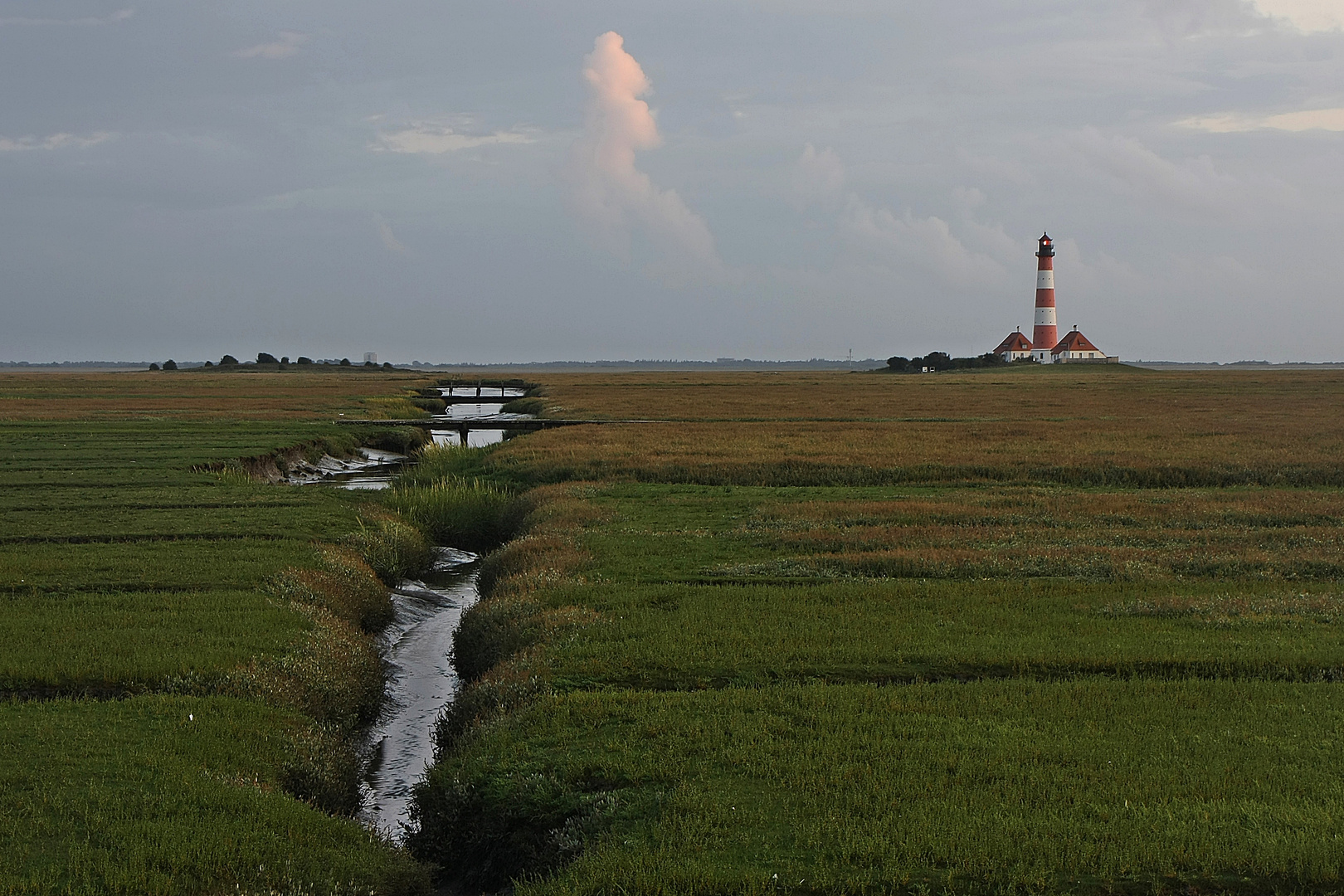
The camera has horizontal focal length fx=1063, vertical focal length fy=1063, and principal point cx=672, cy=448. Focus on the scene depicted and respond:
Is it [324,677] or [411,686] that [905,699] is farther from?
[411,686]

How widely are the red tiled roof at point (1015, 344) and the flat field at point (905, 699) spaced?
137 metres

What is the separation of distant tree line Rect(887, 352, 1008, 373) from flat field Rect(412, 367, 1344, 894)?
450 feet

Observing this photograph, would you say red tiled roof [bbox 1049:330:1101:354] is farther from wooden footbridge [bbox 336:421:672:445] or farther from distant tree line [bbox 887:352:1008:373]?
wooden footbridge [bbox 336:421:672:445]

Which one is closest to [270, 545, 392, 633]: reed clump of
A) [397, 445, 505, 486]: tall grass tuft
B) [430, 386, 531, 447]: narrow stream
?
[397, 445, 505, 486]: tall grass tuft

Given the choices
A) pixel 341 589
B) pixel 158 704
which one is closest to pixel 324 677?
pixel 158 704

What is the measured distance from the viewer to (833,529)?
24.2 meters

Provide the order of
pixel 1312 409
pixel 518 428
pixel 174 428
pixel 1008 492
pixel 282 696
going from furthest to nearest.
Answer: pixel 1312 409 < pixel 518 428 < pixel 174 428 < pixel 1008 492 < pixel 282 696

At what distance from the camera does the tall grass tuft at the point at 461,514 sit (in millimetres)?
29812

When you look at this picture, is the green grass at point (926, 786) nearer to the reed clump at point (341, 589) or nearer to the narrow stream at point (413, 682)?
the narrow stream at point (413, 682)

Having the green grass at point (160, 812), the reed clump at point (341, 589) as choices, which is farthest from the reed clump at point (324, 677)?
the reed clump at point (341, 589)

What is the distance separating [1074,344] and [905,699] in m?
156

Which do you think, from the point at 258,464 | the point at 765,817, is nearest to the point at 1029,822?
the point at 765,817

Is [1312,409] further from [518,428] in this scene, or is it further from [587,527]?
[587,527]

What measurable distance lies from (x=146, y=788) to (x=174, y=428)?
46.7 meters
